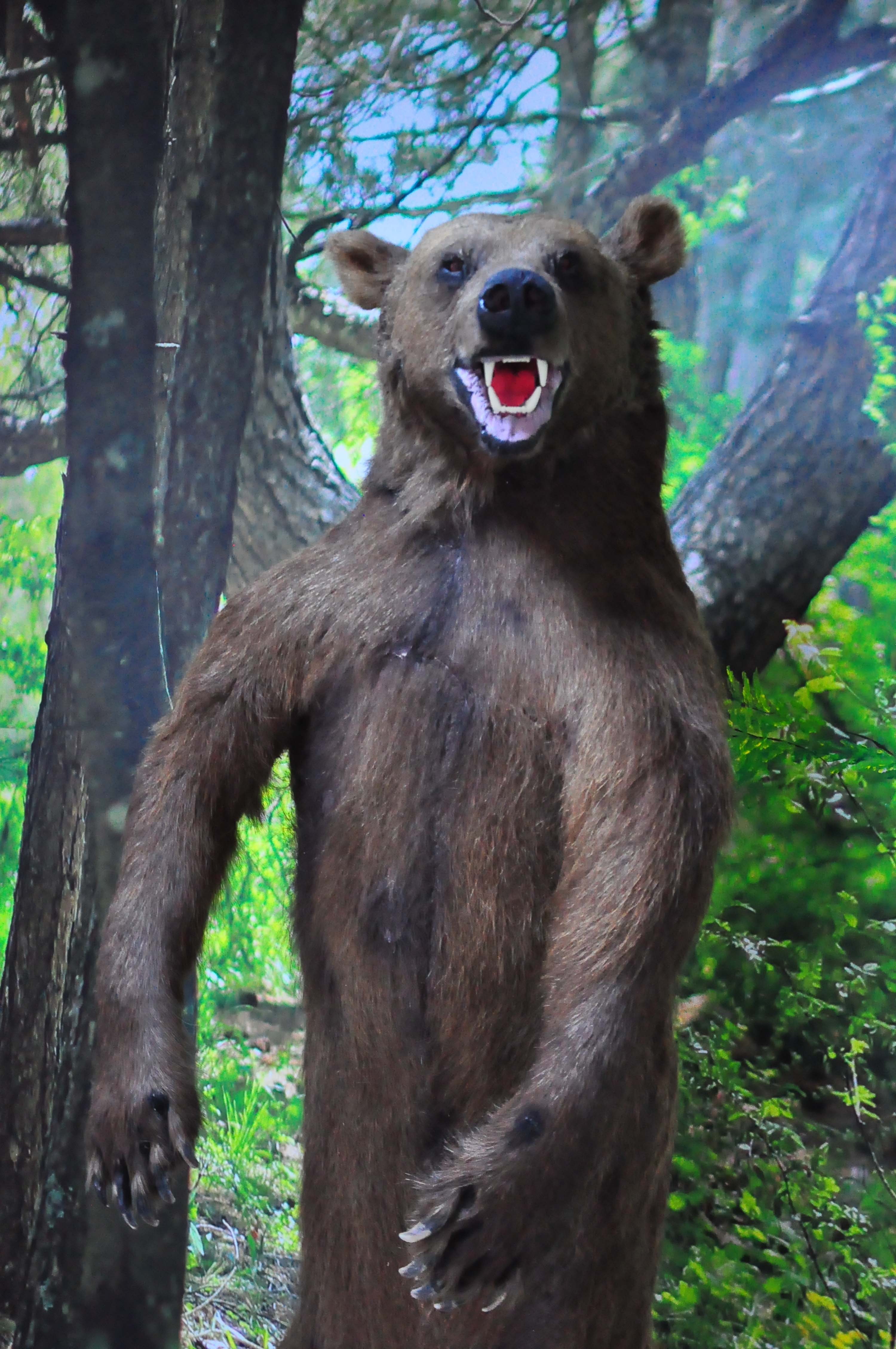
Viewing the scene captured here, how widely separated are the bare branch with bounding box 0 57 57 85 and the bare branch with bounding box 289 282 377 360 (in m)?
0.79

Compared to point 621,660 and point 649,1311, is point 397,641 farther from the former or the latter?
point 649,1311

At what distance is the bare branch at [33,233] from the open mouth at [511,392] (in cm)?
151

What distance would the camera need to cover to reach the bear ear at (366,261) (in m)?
2.13

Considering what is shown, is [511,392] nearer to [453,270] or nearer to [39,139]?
[453,270]

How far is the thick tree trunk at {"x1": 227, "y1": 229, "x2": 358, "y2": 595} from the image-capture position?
2775mm

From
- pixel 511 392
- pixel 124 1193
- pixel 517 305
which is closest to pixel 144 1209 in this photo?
pixel 124 1193

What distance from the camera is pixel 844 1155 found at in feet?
8.32

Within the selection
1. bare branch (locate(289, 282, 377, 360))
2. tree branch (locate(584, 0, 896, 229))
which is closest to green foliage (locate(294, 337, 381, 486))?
bare branch (locate(289, 282, 377, 360))

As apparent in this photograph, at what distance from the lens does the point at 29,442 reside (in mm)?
2877

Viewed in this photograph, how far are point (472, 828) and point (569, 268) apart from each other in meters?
0.90

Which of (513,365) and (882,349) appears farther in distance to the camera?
(882,349)

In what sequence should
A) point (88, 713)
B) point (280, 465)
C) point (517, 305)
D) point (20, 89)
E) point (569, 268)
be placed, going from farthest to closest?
1. point (20, 89)
2. point (280, 465)
3. point (88, 713)
4. point (569, 268)
5. point (517, 305)

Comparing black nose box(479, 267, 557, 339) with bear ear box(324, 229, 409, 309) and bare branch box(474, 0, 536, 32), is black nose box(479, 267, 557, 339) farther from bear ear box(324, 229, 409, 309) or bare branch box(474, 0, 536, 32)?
bare branch box(474, 0, 536, 32)

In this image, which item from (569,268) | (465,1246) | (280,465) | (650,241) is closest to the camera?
(465,1246)
